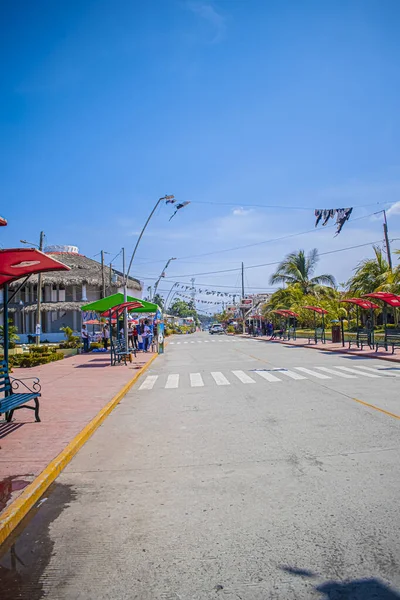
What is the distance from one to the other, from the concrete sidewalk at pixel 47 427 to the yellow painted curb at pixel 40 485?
0.27ft

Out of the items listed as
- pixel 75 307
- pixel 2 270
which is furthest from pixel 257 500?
pixel 75 307

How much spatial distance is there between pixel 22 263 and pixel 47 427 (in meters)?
2.85

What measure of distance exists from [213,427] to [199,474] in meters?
2.41

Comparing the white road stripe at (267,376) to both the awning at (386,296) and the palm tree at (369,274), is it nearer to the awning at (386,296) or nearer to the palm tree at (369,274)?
the awning at (386,296)

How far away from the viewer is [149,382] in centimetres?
1488

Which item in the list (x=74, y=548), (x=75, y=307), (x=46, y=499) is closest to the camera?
(x=74, y=548)

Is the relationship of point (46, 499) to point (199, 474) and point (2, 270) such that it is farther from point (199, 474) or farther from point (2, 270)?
point (2, 270)

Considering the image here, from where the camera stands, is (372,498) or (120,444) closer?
(372,498)

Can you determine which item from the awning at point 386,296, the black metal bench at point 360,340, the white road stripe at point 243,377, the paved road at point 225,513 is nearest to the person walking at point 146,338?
the black metal bench at point 360,340

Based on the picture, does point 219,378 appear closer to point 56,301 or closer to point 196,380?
point 196,380

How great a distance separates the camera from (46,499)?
16.0 ft

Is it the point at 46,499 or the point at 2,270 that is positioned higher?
the point at 2,270

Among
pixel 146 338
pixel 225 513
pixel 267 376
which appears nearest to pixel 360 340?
pixel 267 376

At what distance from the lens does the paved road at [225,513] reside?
10.5 feet
